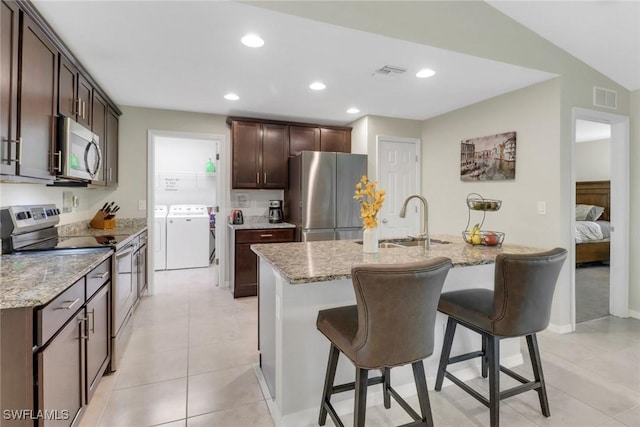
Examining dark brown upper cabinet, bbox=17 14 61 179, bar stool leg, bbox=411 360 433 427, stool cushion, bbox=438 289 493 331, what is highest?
dark brown upper cabinet, bbox=17 14 61 179

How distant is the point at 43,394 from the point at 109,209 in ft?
9.23

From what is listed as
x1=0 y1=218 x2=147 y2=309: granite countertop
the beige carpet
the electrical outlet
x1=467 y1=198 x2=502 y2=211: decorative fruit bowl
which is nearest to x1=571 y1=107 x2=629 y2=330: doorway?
the beige carpet

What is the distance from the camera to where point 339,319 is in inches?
62.1

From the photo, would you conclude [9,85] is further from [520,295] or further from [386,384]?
[520,295]

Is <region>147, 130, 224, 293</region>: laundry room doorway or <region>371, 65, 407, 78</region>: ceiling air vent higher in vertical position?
<region>371, 65, 407, 78</region>: ceiling air vent

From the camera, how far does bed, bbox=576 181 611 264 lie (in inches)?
207

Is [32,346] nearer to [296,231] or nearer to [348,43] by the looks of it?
[348,43]

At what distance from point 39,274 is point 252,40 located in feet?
6.29

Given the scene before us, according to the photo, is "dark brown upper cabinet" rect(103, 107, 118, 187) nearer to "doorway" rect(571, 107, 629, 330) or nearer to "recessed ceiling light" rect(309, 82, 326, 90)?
"recessed ceiling light" rect(309, 82, 326, 90)

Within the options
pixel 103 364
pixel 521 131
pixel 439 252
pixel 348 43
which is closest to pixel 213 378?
pixel 103 364

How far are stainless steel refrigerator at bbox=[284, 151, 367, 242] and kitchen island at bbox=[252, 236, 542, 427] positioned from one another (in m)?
1.87

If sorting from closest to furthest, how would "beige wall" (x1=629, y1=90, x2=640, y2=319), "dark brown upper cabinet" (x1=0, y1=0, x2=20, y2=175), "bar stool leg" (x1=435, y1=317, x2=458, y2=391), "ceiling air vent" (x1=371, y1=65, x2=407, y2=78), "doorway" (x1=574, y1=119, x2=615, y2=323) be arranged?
1. "dark brown upper cabinet" (x1=0, y1=0, x2=20, y2=175)
2. "bar stool leg" (x1=435, y1=317, x2=458, y2=391)
3. "ceiling air vent" (x1=371, y1=65, x2=407, y2=78)
4. "beige wall" (x1=629, y1=90, x2=640, y2=319)
5. "doorway" (x1=574, y1=119, x2=615, y2=323)

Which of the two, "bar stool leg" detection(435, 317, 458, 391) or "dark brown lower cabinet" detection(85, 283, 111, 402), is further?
"bar stool leg" detection(435, 317, 458, 391)

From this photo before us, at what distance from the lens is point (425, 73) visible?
116 inches
